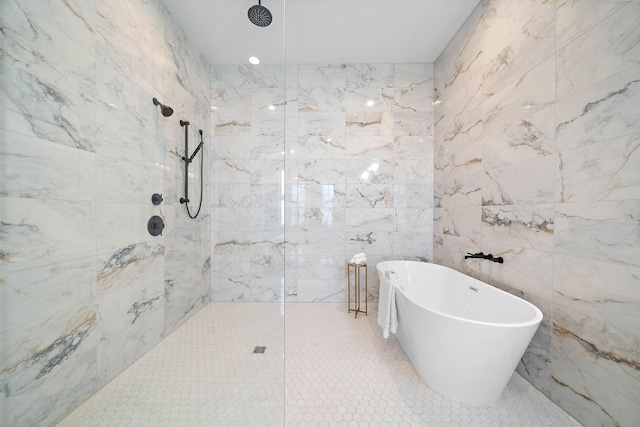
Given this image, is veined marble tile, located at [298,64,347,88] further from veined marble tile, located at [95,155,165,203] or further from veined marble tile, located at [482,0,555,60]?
veined marble tile, located at [95,155,165,203]

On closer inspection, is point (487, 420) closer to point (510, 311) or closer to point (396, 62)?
point (510, 311)

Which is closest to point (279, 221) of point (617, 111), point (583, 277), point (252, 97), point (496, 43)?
point (252, 97)

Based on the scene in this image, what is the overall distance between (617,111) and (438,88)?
5.91ft

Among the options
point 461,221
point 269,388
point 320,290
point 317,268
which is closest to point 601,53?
point 461,221

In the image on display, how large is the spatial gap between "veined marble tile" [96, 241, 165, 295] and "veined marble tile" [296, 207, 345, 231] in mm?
1396

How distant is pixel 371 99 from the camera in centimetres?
266

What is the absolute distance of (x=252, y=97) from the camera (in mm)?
1910

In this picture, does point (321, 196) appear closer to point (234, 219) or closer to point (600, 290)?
point (234, 219)

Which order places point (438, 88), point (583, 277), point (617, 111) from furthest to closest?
point (438, 88), point (583, 277), point (617, 111)

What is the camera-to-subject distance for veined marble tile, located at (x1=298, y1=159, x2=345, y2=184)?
2662mm

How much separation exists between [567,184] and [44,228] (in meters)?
2.67

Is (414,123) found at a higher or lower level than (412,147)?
higher

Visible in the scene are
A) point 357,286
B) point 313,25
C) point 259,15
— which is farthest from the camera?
point 357,286

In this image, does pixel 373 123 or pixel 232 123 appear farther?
pixel 373 123
